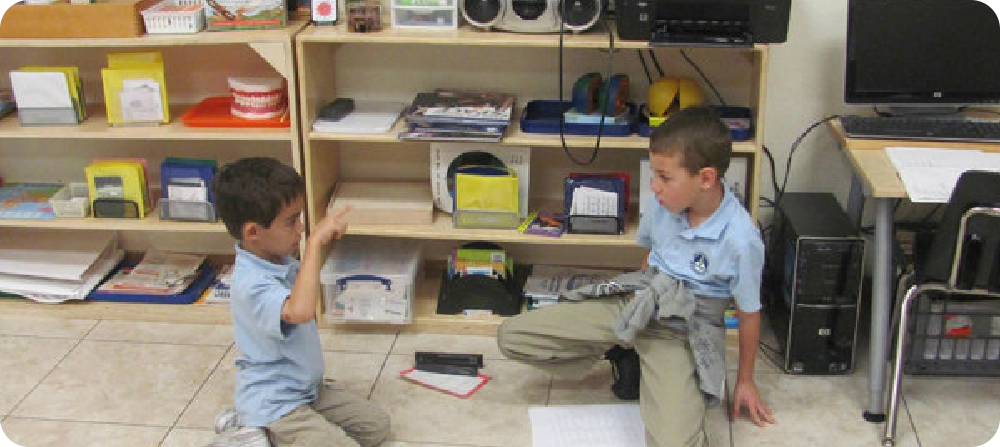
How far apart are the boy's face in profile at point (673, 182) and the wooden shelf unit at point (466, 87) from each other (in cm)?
43

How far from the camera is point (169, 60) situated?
3100 mm

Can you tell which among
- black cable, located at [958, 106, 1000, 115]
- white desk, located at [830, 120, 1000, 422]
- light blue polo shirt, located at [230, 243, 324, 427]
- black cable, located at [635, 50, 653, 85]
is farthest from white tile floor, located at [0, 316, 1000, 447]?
black cable, located at [635, 50, 653, 85]

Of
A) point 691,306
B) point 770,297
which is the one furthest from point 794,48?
point 691,306

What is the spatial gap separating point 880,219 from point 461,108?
Result: 1114 millimetres

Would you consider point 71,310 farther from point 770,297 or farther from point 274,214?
point 770,297

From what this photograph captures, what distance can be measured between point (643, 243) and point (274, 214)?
0.97 meters

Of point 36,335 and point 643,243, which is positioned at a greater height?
point 643,243

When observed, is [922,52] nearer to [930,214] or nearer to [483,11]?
[930,214]

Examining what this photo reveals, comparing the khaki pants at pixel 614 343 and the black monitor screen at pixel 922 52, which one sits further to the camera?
the black monitor screen at pixel 922 52

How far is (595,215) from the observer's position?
2.85 m

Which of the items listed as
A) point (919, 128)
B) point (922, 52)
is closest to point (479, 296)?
point (919, 128)

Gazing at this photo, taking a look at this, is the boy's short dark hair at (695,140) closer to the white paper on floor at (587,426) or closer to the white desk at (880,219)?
the white desk at (880,219)

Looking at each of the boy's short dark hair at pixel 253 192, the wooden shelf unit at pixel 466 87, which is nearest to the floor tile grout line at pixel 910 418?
the wooden shelf unit at pixel 466 87

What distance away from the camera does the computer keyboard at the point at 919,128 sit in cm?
255
